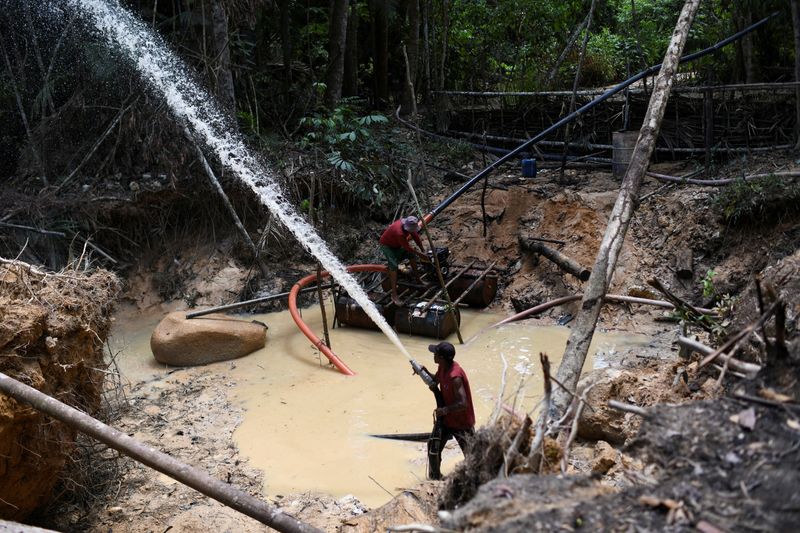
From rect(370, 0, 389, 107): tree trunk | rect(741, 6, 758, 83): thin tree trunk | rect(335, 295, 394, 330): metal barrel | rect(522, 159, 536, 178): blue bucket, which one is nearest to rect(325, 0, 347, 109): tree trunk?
rect(370, 0, 389, 107): tree trunk

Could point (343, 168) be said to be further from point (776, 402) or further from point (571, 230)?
point (776, 402)

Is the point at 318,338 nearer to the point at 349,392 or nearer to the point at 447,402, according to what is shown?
the point at 349,392

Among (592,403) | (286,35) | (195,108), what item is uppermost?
(286,35)

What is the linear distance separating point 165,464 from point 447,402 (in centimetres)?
215

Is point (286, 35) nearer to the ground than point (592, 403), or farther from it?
farther from it

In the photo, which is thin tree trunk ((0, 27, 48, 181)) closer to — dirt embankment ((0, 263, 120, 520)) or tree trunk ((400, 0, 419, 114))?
dirt embankment ((0, 263, 120, 520))

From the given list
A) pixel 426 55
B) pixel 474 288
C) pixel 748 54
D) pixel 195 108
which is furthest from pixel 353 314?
pixel 748 54

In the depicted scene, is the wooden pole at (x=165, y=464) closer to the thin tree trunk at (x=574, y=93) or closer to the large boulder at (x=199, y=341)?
the large boulder at (x=199, y=341)

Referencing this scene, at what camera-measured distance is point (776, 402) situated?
8.54 ft

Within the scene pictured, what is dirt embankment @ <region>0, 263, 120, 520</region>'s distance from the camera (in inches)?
190

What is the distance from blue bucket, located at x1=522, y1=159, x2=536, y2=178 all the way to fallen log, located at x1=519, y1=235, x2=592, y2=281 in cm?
116

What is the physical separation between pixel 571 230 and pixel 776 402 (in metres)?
7.28

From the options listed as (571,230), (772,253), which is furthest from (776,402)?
(571,230)

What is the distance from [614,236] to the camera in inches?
204
